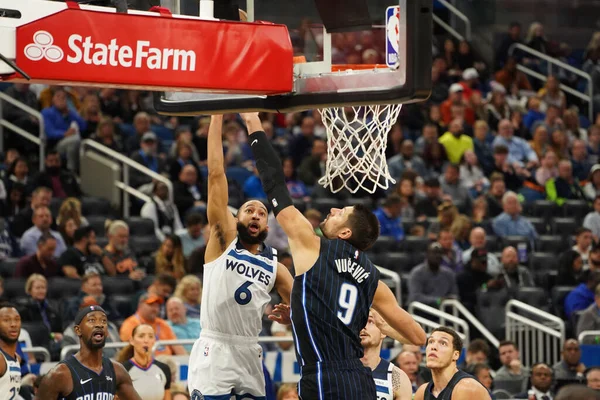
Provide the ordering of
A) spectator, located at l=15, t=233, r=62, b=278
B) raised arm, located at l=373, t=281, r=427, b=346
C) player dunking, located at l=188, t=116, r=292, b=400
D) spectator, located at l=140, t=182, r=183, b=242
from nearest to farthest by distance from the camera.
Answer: raised arm, located at l=373, t=281, r=427, b=346 < player dunking, located at l=188, t=116, r=292, b=400 < spectator, located at l=15, t=233, r=62, b=278 < spectator, located at l=140, t=182, r=183, b=242

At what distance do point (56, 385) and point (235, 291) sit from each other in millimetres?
1404

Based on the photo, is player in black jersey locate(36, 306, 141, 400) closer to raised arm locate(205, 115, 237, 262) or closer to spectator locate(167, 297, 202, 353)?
raised arm locate(205, 115, 237, 262)

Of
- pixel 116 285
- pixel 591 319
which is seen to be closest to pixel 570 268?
pixel 591 319

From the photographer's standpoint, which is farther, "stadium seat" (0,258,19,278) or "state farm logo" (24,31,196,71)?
Result: "stadium seat" (0,258,19,278)

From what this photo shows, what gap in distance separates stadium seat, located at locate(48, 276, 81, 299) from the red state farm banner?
20.6ft

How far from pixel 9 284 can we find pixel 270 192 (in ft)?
20.1

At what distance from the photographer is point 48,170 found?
14.6 meters

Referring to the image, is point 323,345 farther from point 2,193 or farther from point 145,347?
point 2,193

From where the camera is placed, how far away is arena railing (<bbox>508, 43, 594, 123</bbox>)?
21766 millimetres

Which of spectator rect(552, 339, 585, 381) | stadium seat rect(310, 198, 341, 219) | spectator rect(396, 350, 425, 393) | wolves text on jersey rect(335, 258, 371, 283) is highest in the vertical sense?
wolves text on jersey rect(335, 258, 371, 283)

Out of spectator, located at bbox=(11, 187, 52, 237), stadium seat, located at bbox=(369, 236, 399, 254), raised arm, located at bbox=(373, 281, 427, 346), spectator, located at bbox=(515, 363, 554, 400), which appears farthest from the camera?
stadium seat, located at bbox=(369, 236, 399, 254)

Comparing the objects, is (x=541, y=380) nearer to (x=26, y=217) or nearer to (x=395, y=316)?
(x=395, y=316)

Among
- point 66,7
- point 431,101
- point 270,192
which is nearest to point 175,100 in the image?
point 270,192

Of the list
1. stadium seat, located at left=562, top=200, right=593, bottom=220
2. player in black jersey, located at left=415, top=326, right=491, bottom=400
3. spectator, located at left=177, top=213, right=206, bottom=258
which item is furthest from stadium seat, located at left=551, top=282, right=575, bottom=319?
player in black jersey, located at left=415, top=326, right=491, bottom=400
